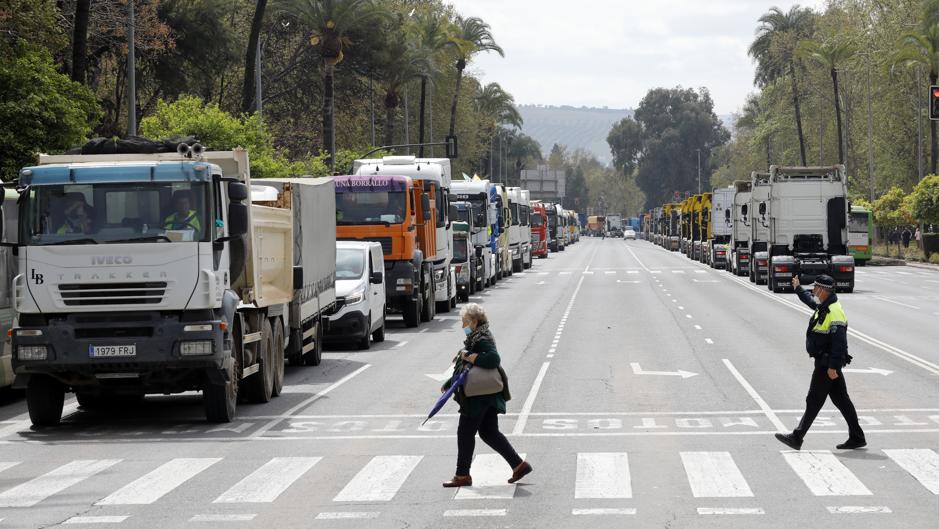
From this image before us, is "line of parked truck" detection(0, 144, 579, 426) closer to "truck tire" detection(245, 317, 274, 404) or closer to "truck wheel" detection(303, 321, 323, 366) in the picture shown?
"truck tire" detection(245, 317, 274, 404)

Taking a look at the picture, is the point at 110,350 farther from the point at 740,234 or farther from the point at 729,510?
the point at 740,234

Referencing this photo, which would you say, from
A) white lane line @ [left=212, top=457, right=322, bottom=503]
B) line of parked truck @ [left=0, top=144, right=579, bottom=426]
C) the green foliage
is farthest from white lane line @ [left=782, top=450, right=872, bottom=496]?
the green foliage

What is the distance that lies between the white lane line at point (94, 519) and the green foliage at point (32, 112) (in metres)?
20.9

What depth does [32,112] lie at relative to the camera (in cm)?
3086

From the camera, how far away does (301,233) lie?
2147cm

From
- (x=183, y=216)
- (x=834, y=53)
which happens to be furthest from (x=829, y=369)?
(x=834, y=53)

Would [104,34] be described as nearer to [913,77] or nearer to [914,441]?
[914,441]

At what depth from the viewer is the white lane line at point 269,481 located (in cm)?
1168

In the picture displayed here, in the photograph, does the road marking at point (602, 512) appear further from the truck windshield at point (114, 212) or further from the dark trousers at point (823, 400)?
the truck windshield at point (114, 212)

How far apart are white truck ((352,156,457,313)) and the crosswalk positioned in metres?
22.7

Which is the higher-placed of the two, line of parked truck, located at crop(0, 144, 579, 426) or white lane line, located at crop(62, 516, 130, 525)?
line of parked truck, located at crop(0, 144, 579, 426)

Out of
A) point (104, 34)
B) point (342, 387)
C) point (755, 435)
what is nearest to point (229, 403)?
point (342, 387)

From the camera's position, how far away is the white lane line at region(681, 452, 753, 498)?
11.6 m

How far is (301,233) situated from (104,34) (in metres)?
27.5
